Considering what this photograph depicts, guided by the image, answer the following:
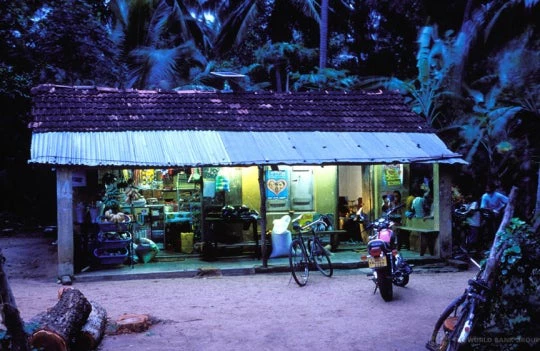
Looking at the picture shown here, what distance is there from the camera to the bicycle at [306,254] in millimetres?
9688

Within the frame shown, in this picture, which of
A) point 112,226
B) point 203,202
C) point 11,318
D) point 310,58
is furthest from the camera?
A: point 310,58

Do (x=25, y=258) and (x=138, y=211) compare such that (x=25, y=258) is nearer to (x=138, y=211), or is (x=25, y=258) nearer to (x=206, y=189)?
(x=138, y=211)

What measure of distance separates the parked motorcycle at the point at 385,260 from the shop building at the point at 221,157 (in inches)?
106

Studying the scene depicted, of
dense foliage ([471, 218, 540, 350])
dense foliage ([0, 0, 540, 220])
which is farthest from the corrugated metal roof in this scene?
dense foliage ([471, 218, 540, 350])

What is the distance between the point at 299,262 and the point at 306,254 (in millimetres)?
283

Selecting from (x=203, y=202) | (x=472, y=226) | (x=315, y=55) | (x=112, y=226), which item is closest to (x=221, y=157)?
(x=112, y=226)

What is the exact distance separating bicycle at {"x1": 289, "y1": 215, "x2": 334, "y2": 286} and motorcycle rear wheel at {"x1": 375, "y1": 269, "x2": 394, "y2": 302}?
5.87 feet

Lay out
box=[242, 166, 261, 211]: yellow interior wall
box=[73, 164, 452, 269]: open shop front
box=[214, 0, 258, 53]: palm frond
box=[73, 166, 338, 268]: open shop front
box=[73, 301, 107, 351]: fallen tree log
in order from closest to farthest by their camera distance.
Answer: box=[73, 301, 107, 351]: fallen tree log
box=[73, 164, 452, 269]: open shop front
box=[73, 166, 338, 268]: open shop front
box=[242, 166, 261, 211]: yellow interior wall
box=[214, 0, 258, 53]: palm frond

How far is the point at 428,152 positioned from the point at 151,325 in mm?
7240

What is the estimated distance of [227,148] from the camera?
36.4 feet

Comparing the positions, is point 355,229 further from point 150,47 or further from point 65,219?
point 150,47

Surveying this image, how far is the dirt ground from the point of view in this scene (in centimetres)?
608

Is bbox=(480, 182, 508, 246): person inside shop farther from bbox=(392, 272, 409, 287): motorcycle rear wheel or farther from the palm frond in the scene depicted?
the palm frond

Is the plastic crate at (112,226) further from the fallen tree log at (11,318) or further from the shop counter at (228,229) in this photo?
the fallen tree log at (11,318)
